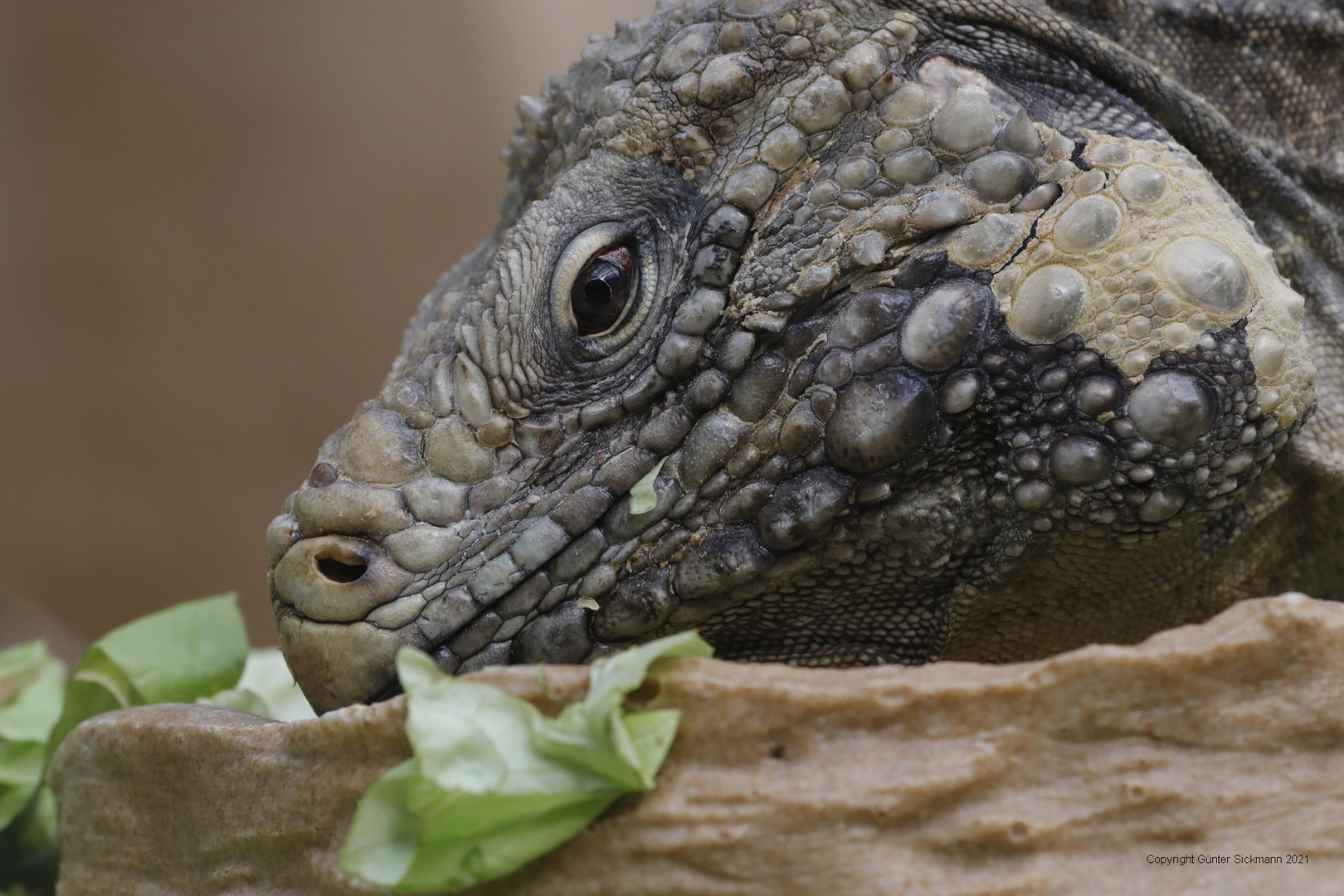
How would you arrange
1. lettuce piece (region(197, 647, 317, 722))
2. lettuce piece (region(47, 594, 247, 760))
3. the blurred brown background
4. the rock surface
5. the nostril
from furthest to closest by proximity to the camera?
1. the blurred brown background
2. lettuce piece (region(197, 647, 317, 722))
3. lettuce piece (region(47, 594, 247, 760))
4. the nostril
5. the rock surface

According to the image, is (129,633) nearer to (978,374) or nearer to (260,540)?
(978,374)

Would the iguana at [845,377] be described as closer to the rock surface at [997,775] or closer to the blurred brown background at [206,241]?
the rock surface at [997,775]

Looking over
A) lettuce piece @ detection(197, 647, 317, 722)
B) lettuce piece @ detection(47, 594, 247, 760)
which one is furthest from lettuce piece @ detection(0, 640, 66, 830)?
lettuce piece @ detection(197, 647, 317, 722)

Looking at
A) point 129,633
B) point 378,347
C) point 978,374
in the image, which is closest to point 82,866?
point 129,633

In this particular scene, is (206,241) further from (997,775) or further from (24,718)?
→ (997,775)

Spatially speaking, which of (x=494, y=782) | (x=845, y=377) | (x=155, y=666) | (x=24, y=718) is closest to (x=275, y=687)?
(x=24, y=718)

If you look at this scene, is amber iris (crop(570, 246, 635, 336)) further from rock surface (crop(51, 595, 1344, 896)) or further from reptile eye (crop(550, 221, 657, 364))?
rock surface (crop(51, 595, 1344, 896))

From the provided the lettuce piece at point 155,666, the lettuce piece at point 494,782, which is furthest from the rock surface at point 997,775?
the lettuce piece at point 155,666
